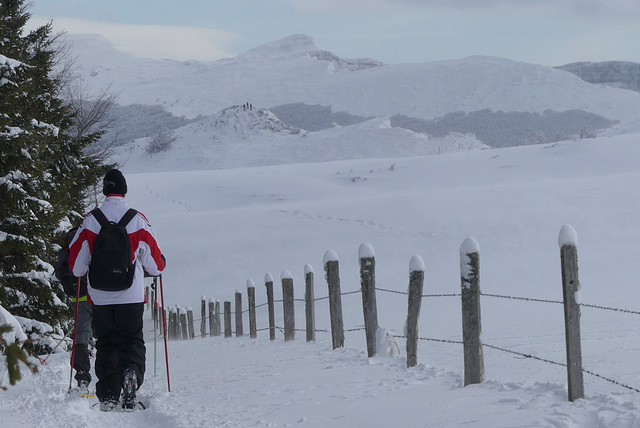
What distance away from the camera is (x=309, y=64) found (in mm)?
194500

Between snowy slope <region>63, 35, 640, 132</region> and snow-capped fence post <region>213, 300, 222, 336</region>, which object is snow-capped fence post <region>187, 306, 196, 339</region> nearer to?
snow-capped fence post <region>213, 300, 222, 336</region>

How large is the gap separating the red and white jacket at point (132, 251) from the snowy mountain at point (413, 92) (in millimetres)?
122350

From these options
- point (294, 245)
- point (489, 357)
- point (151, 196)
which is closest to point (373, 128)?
point (151, 196)

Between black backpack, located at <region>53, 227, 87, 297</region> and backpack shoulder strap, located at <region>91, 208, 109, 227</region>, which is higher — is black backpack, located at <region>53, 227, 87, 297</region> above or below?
below

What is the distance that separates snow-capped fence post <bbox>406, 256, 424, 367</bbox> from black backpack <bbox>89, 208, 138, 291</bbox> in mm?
2941

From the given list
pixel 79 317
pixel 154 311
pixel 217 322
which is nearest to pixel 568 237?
pixel 79 317

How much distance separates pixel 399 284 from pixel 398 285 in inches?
5.2

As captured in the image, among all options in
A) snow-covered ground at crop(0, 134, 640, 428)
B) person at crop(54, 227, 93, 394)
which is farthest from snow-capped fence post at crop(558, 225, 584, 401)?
person at crop(54, 227, 93, 394)

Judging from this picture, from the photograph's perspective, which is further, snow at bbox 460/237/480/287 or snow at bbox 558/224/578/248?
snow at bbox 460/237/480/287

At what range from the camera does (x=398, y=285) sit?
2311 cm

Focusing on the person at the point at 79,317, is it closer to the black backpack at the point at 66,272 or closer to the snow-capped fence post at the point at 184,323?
the black backpack at the point at 66,272

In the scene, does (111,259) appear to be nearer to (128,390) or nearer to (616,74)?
(128,390)

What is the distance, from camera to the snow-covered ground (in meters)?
6.18

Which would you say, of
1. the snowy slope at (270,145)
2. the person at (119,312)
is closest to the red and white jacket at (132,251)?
the person at (119,312)
